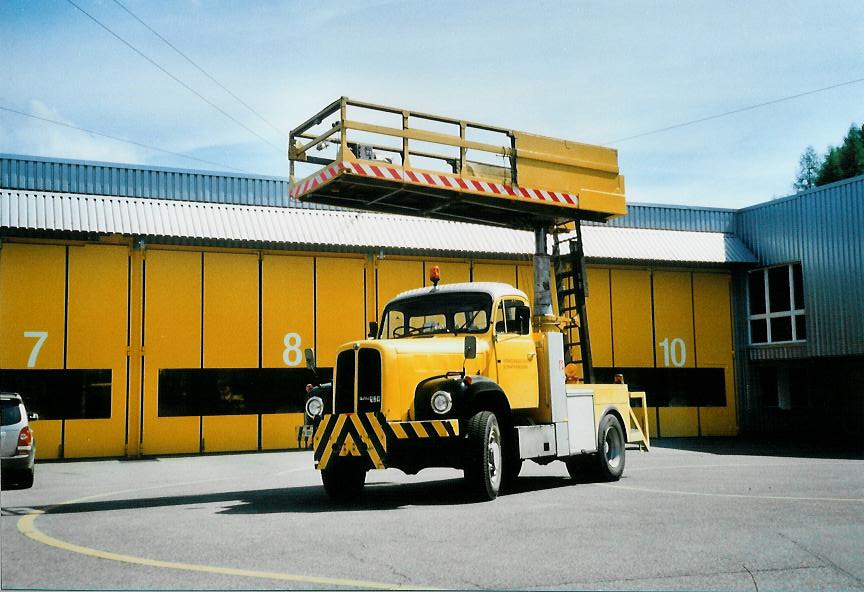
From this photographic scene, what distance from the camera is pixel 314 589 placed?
20.8 ft

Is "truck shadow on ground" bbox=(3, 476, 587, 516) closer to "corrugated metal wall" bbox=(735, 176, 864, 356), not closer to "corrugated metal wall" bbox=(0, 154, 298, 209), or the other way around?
"corrugated metal wall" bbox=(0, 154, 298, 209)

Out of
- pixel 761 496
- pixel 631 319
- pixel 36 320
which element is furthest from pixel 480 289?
pixel 631 319

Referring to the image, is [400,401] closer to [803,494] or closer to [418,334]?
[418,334]

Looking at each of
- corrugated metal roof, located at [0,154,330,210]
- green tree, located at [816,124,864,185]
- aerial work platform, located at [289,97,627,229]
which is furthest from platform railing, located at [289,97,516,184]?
green tree, located at [816,124,864,185]

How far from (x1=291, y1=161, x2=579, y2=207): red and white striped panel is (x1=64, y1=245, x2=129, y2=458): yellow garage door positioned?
11.2 m

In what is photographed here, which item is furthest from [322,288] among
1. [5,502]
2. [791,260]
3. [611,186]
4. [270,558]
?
[270,558]

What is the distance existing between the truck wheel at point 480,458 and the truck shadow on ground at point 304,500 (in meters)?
0.24

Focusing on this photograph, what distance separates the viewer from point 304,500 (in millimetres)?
12492

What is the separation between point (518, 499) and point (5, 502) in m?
7.18

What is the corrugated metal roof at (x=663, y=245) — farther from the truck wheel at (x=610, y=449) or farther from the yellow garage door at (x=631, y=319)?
the truck wheel at (x=610, y=449)

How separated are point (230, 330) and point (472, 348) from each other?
13832mm

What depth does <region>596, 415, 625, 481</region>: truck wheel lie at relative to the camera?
1466 cm

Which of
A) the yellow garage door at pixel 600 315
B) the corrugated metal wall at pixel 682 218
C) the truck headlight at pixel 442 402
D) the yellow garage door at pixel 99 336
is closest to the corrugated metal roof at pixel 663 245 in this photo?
the corrugated metal wall at pixel 682 218

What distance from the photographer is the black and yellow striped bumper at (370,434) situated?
11.4 meters
